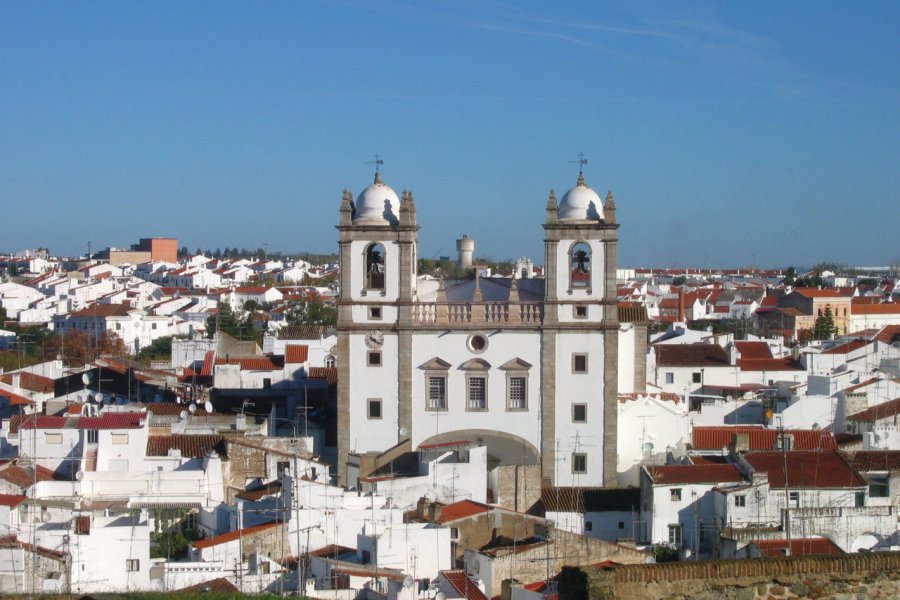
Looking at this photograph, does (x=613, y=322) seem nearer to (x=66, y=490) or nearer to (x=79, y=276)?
(x=66, y=490)

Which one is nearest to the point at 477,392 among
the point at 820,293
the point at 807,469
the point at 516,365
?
the point at 516,365

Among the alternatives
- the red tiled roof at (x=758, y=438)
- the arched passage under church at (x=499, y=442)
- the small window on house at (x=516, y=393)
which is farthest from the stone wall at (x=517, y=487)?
the red tiled roof at (x=758, y=438)

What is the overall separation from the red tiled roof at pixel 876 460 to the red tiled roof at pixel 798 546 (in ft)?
10.2

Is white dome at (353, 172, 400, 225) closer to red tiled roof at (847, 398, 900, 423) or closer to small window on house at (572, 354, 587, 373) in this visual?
small window on house at (572, 354, 587, 373)

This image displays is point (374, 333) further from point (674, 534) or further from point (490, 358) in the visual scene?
point (674, 534)

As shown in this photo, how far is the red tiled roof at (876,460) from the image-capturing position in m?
24.2

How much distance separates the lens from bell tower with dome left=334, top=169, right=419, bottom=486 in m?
26.8

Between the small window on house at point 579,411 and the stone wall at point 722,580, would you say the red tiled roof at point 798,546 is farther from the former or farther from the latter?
the stone wall at point 722,580

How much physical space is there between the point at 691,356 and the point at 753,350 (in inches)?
152

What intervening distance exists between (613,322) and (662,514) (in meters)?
4.84

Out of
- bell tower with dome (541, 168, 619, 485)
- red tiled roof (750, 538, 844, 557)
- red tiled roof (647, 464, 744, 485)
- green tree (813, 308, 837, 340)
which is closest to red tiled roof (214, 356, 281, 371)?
bell tower with dome (541, 168, 619, 485)

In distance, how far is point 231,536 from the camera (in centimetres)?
2084

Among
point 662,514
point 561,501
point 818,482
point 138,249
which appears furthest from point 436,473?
point 138,249

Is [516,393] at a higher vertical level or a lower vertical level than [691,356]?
lower
